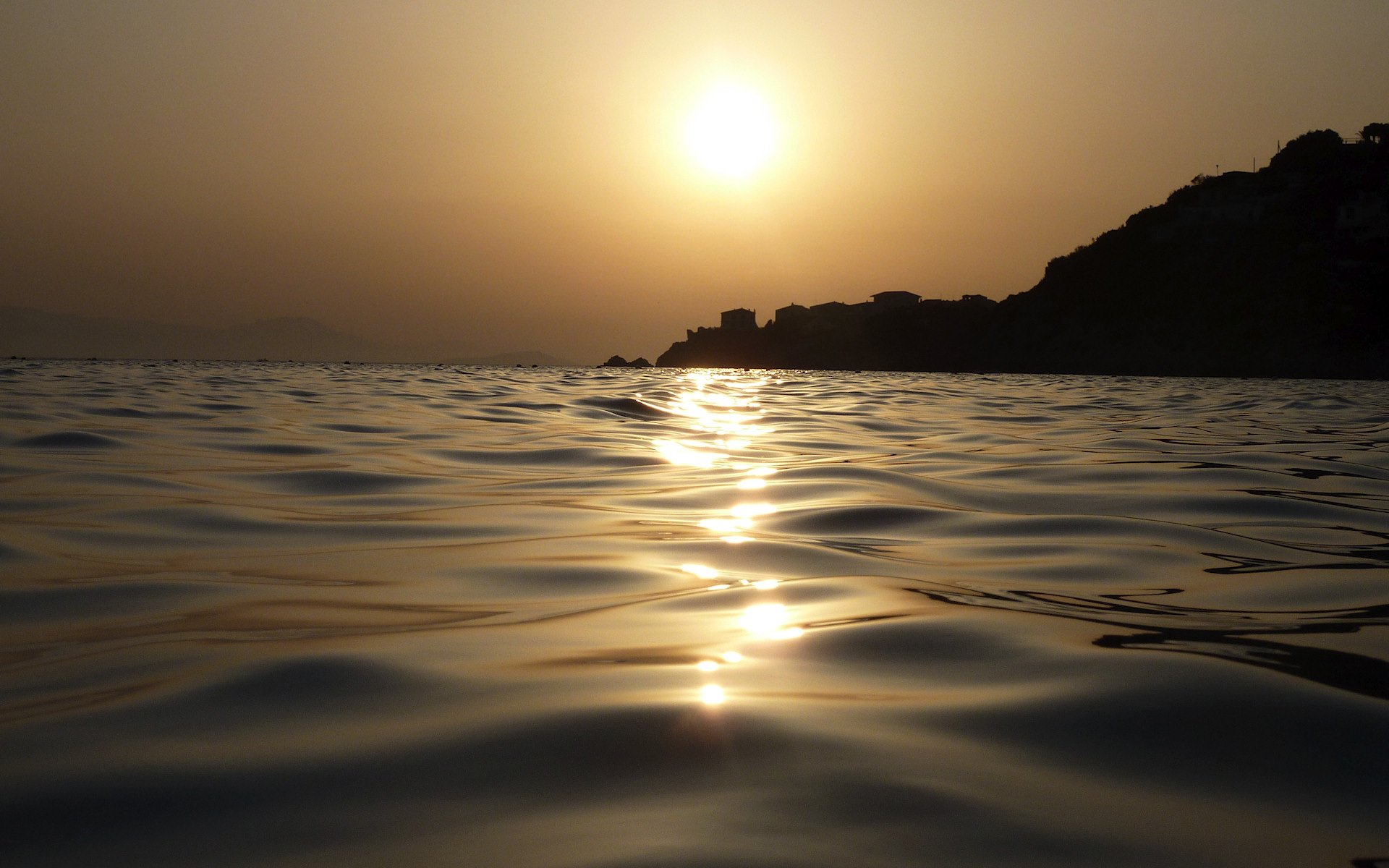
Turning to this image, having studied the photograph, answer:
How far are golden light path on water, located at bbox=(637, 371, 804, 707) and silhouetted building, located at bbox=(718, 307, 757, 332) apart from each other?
158241 mm

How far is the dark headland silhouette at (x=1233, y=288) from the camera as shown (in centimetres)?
8738

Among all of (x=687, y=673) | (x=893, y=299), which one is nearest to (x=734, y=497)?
(x=687, y=673)

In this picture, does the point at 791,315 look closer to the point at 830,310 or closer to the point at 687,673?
the point at 830,310

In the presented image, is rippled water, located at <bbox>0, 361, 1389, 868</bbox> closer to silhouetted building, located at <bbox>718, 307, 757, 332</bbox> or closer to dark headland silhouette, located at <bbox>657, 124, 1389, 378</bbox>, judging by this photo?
dark headland silhouette, located at <bbox>657, 124, 1389, 378</bbox>

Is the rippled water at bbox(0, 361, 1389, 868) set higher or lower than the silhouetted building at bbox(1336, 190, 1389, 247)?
lower

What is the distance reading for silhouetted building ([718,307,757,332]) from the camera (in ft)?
571

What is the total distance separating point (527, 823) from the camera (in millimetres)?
1478

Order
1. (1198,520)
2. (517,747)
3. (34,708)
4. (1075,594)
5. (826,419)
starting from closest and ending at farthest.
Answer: (517,747) → (34,708) → (1075,594) → (1198,520) → (826,419)

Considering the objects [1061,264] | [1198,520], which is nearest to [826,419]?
[1198,520]

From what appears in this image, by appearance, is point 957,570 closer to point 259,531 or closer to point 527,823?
point 527,823

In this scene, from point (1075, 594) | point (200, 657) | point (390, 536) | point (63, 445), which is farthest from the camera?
point (63, 445)

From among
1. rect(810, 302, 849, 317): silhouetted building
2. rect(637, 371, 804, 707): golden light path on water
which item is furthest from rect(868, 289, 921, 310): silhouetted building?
rect(637, 371, 804, 707): golden light path on water

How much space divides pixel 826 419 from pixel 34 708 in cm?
1193

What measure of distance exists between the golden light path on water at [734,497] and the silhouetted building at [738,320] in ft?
519
